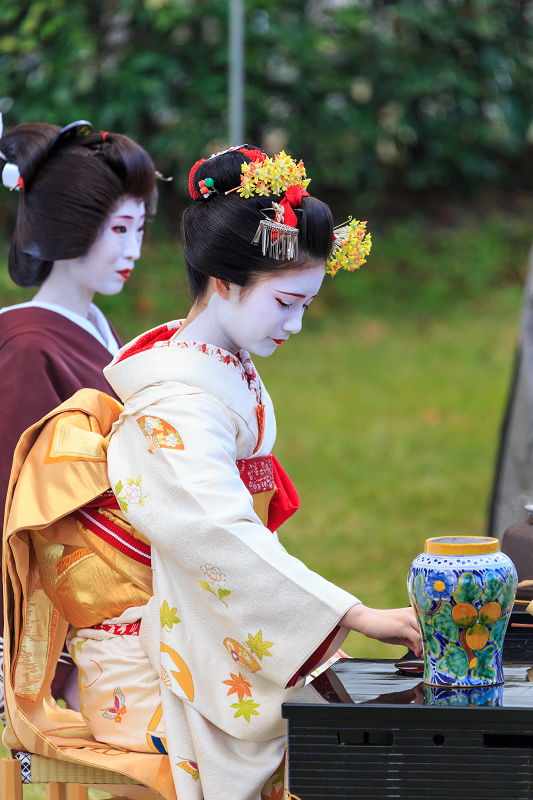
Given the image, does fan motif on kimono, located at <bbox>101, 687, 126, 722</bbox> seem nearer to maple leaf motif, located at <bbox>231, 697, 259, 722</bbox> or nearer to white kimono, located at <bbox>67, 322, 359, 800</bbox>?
white kimono, located at <bbox>67, 322, 359, 800</bbox>

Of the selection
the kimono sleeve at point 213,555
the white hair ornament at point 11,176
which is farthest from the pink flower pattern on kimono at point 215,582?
the white hair ornament at point 11,176

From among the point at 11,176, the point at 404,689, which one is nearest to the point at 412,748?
the point at 404,689

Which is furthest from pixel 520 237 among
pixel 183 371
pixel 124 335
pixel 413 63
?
pixel 183 371

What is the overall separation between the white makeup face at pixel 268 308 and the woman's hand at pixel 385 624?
425 mm

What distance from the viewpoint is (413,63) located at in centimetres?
754

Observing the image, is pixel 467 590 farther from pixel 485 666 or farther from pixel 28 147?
pixel 28 147

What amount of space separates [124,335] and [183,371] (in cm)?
519

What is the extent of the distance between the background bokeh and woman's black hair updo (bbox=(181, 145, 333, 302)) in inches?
157

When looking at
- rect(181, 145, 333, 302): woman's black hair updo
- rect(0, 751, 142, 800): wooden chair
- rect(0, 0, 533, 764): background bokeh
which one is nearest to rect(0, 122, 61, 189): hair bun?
rect(181, 145, 333, 302): woman's black hair updo

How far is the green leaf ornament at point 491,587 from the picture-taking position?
1.30 meters

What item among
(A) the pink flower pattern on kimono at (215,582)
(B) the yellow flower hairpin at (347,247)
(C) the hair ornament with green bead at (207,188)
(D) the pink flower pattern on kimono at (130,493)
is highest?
(C) the hair ornament with green bead at (207,188)

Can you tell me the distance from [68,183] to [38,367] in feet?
1.44

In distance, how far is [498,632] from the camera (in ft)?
4.39

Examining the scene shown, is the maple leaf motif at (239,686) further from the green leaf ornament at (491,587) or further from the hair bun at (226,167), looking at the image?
the hair bun at (226,167)
